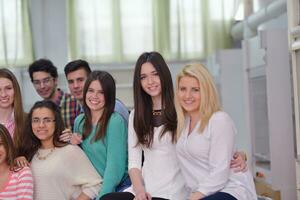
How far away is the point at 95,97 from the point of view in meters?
2.21

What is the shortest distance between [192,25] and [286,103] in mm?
2054

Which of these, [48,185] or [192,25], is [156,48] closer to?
[192,25]

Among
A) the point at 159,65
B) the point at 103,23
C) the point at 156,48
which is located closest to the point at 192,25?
the point at 156,48

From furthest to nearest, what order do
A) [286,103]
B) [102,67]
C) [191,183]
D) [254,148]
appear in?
[102,67], [254,148], [286,103], [191,183]

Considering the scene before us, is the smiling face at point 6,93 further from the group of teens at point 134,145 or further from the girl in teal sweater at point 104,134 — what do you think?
the girl in teal sweater at point 104,134

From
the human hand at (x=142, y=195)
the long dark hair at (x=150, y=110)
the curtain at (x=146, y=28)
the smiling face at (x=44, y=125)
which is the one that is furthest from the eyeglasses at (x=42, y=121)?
the curtain at (x=146, y=28)

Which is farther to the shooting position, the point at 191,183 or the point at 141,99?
the point at 141,99

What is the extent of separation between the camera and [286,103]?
9.81 feet

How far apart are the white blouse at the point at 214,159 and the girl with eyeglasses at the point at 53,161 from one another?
49 cm

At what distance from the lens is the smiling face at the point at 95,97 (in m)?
2.21

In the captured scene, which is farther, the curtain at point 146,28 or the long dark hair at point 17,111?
the curtain at point 146,28

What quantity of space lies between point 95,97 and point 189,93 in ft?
1.61

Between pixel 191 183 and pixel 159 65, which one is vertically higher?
pixel 159 65

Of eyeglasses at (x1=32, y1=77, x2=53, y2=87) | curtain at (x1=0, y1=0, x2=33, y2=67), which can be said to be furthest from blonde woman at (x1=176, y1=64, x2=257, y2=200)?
curtain at (x1=0, y1=0, x2=33, y2=67)
